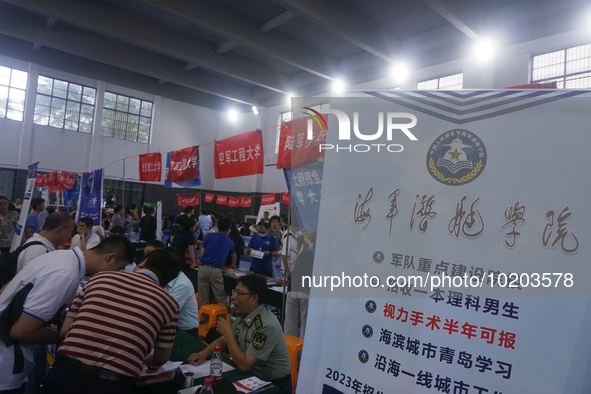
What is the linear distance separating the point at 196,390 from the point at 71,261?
0.87 metres

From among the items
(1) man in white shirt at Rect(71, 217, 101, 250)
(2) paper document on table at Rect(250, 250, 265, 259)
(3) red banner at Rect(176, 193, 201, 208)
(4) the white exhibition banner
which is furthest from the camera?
(3) red banner at Rect(176, 193, 201, 208)

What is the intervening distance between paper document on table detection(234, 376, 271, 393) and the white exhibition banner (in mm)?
663

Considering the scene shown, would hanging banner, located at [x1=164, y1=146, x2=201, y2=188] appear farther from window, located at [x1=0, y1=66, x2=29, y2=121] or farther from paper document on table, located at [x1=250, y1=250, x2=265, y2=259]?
window, located at [x1=0, y1=66, x2=29, y2=121]

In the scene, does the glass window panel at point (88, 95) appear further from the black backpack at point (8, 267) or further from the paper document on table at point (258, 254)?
the black backpack at point (8, 267)

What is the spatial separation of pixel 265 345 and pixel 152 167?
6944 millimetres

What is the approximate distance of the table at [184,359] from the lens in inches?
72.1

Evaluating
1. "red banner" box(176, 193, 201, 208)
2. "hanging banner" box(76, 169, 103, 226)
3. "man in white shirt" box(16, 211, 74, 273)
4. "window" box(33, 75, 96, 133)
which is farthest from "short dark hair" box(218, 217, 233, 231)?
"window" box(33, 75, 96, 133)

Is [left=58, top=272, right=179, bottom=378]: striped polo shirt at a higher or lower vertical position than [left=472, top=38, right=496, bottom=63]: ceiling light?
lower

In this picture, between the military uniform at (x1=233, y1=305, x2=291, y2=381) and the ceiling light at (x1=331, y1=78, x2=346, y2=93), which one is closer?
the military uniform at (x1=233, y1=305, x2=291, y2=381)

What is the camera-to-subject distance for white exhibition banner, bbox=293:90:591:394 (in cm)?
96

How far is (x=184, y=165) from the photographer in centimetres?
684

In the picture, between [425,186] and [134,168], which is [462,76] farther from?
[134,168]

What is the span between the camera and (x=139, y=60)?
31.2 feet

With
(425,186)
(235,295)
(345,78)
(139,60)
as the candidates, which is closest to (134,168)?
(139,60)
